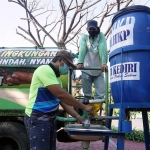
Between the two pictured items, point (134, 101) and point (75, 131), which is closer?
point (75, 131)

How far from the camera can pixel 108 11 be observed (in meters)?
12.0

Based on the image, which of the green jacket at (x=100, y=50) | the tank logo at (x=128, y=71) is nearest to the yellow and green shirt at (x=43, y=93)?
the tank logo at (x=128, y=71)

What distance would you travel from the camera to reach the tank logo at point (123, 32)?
313cm

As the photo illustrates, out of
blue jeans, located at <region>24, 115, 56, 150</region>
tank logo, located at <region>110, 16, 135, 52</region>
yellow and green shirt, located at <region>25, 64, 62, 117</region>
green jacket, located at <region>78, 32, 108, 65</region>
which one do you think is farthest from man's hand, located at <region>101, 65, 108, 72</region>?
blue jeans, located at <region>24, 115, 56, 150</region>

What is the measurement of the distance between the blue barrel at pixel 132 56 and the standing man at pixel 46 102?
723 millimetres

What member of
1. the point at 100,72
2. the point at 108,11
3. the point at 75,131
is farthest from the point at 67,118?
the point at 108,11

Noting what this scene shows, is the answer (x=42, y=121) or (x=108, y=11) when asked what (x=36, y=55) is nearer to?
(x=42, y=121)

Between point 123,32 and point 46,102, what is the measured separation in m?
1.34

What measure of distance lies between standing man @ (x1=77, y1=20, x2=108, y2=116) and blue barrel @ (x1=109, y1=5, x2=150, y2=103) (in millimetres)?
864

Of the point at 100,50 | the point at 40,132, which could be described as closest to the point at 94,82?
the point at 100,50

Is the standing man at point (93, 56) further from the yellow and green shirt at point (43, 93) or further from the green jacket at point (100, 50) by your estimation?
the yellow and green shirt at point (43, 93)

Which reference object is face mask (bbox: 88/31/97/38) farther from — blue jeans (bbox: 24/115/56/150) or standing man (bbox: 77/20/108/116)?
blue jeans (bbox: 24/115/56/150)

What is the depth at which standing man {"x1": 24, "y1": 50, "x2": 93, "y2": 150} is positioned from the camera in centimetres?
242

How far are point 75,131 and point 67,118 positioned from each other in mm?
1238
